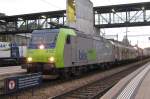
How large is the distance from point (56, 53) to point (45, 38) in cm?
161

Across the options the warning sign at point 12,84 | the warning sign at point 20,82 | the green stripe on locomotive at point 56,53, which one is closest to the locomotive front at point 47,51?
the green stripe on locomotive at point 56,53

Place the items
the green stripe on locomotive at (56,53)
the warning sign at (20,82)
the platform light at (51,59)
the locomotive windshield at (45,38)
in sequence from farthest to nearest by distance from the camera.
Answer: the locomotive windshield at (45,38) → the green stripe on locomotive at (56,53) → the platform light at (51,59) → the warning sign at (20,82)

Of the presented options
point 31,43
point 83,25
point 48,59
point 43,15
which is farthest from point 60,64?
point 43,15

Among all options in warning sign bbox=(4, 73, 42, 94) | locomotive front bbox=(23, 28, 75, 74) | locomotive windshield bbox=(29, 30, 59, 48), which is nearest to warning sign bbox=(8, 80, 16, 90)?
warning sign bbox=(4, 73, 42, 94)

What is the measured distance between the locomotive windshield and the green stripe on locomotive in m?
0.33

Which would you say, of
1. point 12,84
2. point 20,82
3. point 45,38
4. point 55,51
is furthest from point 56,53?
point 12,84

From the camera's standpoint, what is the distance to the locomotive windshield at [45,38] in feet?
73.1

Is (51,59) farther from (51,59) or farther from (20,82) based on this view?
(20,82)

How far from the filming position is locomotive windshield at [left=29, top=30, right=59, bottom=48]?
22281 mm

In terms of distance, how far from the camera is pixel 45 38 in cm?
2266

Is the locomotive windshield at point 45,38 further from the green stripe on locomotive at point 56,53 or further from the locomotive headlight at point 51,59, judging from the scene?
the locomotive headlight at point 51,59

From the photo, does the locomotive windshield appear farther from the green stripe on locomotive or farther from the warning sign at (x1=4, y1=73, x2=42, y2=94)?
the warning sign at (x1=4, y1=73, x2=42, y2=94)

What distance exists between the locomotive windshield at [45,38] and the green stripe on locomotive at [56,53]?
325mm

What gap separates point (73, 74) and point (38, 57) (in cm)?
377
